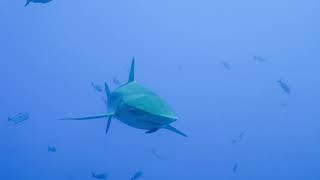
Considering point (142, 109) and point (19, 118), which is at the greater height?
point (142, 109)

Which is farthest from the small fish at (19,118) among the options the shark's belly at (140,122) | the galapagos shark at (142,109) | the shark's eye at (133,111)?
the shark's eye at (133,111)

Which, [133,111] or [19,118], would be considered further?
[19,118]

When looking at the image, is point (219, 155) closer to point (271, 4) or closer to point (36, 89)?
point (36, 89)

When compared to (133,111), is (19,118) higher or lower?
lower

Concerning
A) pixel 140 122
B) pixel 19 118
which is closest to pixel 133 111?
pixel 140 122

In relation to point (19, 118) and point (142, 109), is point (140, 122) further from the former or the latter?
point (19, 118)

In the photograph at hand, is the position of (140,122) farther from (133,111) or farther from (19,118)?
(19,118)

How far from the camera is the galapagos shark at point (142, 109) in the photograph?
2.44 metres

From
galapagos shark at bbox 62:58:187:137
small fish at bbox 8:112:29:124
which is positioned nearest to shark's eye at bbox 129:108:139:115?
galapagos shark at bbox 62:58:187:137

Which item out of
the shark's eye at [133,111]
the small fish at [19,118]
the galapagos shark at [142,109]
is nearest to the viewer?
the galapagos shark at [142,109]

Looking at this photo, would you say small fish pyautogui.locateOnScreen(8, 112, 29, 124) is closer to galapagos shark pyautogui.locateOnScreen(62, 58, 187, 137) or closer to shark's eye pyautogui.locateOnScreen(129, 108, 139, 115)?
galapagos shark pyautogui.locateOnScreen(62, 58, 187, 137)

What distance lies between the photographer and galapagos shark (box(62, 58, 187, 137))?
2.44m

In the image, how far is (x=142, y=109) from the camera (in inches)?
98.2

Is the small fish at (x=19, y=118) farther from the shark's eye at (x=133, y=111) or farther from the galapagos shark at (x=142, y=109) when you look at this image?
the shark's eye at (x=133, y=111)
